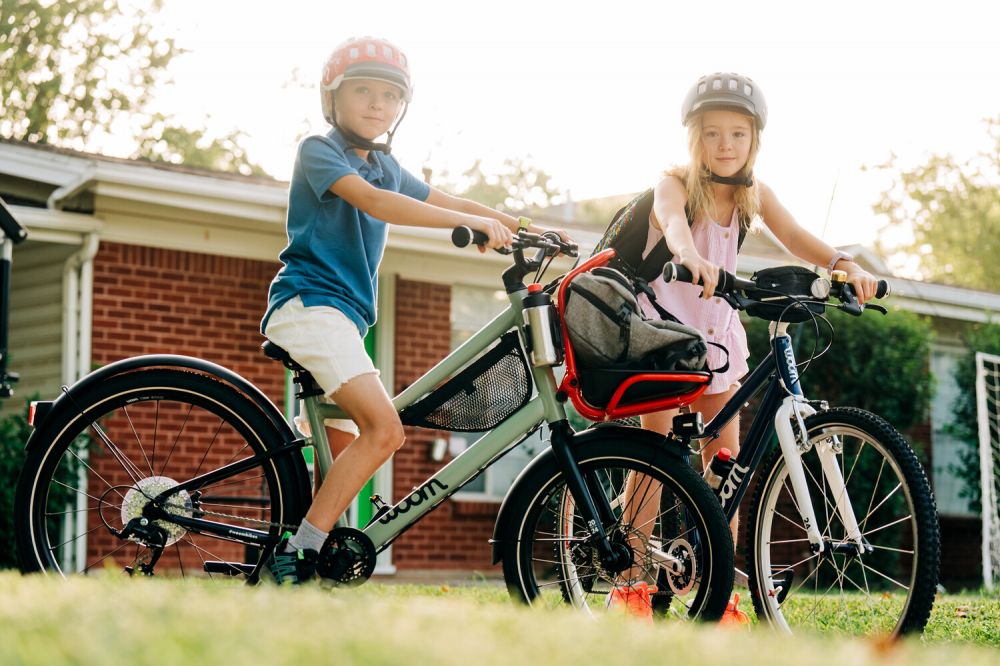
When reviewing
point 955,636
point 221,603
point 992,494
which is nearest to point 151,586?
point 221,603

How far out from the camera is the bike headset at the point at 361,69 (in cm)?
432

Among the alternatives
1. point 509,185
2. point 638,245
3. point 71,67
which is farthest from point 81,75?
point 638,245

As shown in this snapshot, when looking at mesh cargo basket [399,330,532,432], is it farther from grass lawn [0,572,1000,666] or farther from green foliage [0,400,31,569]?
green foliage [0,400,31,569]

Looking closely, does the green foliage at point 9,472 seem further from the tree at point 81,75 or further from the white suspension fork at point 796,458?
the tree at point 81,75

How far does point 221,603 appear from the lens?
8.96 ft

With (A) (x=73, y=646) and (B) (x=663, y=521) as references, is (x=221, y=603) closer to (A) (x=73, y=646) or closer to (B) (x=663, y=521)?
(A) (x=73, y=646)

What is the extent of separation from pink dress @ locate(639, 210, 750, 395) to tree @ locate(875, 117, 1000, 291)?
40422 mm

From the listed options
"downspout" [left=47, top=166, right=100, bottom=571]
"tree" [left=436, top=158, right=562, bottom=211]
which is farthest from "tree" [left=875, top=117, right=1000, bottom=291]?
"downspout" [left=47, top=166, right=100, bottom=571]

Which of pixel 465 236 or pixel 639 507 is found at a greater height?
pixel 465 236

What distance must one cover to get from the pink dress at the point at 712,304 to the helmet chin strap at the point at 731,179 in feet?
0.46

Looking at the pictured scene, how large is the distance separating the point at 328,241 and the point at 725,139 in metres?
1.45

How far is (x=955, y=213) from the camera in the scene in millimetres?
43656

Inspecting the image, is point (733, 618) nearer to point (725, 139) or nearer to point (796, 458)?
point (796, 458)

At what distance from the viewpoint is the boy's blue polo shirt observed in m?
4.23
